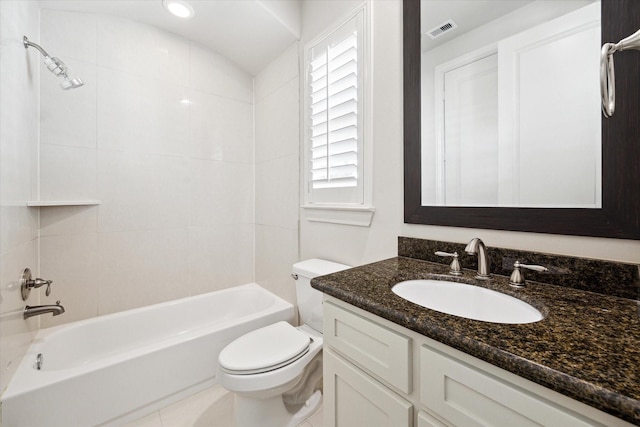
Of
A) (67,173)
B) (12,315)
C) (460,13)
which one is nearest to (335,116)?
(460,13)

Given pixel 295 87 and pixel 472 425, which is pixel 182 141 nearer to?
pixel 295 87

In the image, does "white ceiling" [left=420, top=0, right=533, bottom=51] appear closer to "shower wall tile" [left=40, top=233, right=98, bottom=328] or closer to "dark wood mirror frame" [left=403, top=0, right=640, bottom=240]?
"dark wood mirror frame" [left=403, top=0, right=640, bottom=240]

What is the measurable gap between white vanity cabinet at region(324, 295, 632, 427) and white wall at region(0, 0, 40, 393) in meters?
1.33

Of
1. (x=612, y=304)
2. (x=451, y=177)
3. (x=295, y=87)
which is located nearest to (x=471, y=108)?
(x=451, y=177)

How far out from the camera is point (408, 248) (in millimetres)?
1224

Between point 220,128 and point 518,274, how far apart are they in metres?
2.25

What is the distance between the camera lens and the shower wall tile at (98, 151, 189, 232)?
178cm

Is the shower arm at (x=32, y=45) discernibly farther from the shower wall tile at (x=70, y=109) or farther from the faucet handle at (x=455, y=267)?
the faucet handle at (x=455, y=267)

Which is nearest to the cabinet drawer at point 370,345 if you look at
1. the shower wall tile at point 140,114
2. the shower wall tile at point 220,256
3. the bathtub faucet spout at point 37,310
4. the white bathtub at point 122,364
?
the white bathtub at point 122,364

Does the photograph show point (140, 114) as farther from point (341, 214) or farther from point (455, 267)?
point (455, 267)

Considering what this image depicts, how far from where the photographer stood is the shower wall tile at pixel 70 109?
159cm

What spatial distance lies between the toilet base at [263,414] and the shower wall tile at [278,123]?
4.96 feet

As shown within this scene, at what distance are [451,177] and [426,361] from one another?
2.56 ft

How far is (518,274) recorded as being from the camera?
2.74ft
